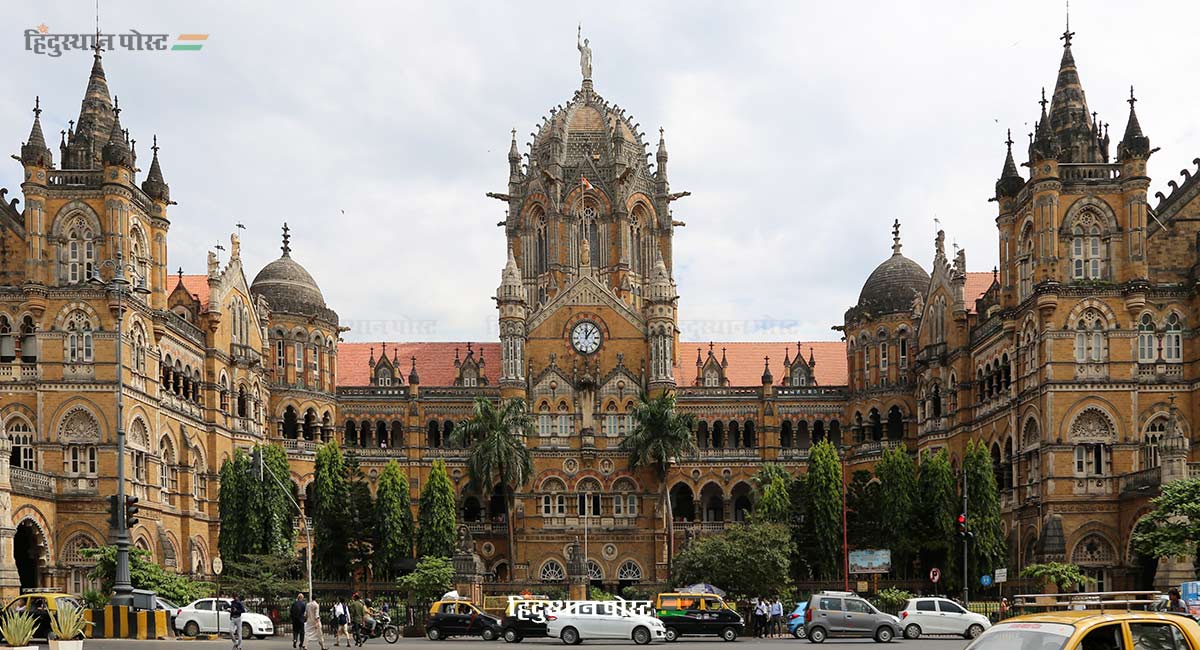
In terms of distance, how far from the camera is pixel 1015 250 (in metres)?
67.8

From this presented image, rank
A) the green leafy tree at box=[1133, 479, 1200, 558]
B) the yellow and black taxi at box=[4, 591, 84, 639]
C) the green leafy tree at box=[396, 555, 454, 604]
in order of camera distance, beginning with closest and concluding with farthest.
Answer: the yellow and black taxi at box=[4, 591, 84, 639], the green leafy tree at box=[1133, 479, 1200, 558], the green leafy tree at box=[396, 555, 454, 604]

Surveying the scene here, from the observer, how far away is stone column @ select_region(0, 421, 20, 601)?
2108 inches

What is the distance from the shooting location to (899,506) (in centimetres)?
6806

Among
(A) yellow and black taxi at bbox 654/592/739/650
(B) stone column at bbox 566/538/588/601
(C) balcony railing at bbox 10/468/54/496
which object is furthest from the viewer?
(B) stone column at bbox 566/538/588/601

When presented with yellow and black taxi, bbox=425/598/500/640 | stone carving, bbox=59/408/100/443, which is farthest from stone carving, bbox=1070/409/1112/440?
stone carving, bbox=59/408/100/443

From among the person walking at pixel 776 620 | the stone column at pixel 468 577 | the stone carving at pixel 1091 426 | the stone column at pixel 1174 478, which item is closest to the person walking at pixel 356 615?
the stone column at pixel 468 577

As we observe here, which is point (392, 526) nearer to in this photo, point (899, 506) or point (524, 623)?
point (524, 623)

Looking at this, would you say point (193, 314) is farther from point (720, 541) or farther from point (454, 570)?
point (720, 541)

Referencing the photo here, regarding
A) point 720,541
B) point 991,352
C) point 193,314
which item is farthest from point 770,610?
point 193,314

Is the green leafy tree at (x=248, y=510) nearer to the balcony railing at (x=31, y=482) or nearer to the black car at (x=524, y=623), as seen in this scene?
the balcony railing at (x=31, y=482)

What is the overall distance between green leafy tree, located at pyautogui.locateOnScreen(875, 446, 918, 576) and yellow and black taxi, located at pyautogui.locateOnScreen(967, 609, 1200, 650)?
51511mm

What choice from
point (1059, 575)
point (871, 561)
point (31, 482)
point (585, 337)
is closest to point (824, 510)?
point (871, 561)

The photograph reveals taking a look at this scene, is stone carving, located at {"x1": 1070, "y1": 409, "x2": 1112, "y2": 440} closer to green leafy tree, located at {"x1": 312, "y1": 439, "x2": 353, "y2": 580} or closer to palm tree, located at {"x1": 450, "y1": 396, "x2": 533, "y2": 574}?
palm tree, located at {"x1": 450, "y1": 396, "x2": 533, "y2": 574}

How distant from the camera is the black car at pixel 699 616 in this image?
4972 centimetres
